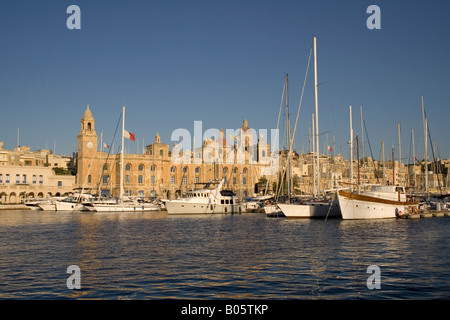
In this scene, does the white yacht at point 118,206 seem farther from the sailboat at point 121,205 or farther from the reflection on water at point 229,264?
the reflection on water at point 229,264

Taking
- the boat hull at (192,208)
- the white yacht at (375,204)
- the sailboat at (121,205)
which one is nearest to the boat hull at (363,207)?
the white yacht at (375,204)

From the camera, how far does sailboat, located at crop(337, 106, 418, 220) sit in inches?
1426

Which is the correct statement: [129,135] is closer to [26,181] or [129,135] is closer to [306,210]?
[306,210]

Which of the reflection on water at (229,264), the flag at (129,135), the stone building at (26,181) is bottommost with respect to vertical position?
the reflection on water at (229,264)

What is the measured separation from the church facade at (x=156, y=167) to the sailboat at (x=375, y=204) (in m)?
37.1

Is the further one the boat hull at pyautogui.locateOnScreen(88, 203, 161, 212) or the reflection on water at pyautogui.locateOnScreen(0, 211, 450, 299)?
the boat hull at pyautogui.locateOnScreen(88, 203, 161, 212)

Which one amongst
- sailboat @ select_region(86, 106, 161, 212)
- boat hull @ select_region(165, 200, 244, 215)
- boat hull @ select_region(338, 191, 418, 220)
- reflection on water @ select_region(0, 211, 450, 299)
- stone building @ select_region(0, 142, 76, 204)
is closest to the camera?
reflection on water @ select_region(0, 211, 450, 299)

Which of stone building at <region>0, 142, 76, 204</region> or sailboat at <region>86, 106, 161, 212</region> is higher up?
stone building at <region>0, 142, 76, 204</region>

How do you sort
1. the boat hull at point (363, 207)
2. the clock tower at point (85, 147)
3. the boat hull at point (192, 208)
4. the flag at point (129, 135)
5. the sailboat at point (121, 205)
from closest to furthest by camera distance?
the boat hull at point (363, 207)
the boat hull at point (192, 208)
the flag at point (129, 135)
the sailboat at point (121, 205)
the clock tower at point (85, 147)

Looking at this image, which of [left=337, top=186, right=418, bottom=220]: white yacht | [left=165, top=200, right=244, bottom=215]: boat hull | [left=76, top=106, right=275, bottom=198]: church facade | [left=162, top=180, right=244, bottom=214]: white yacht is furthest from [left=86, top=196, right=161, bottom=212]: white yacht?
[left=337, top=186, right=418, bottom=220]: white yacht

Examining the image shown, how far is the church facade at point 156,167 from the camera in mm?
82562

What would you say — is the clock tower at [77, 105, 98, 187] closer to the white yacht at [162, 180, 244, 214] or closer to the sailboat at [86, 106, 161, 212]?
the sailboat at [86, 106, 161, 212]

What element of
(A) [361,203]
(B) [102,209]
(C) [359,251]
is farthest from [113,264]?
(B) [102,209]

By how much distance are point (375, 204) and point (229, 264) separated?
77.7 ft
